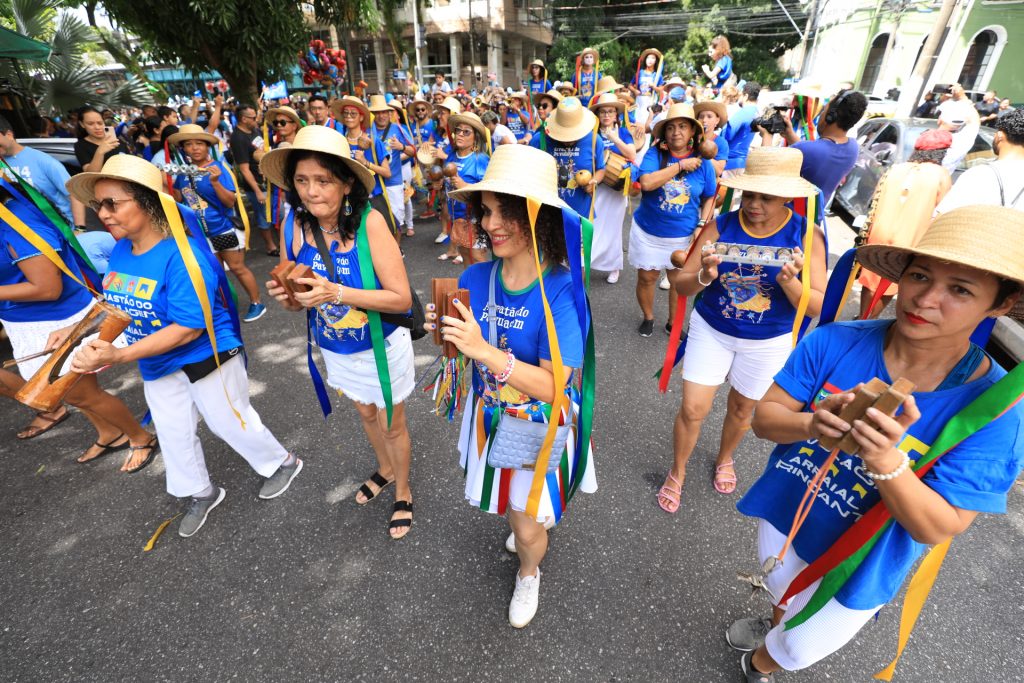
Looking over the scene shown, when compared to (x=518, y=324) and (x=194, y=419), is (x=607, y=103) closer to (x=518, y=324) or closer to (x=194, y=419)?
(x=518, y=324)

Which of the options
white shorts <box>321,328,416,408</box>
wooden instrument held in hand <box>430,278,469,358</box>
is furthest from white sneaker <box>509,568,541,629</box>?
wooden instrument held in hand <box>430,278,469,358</box>

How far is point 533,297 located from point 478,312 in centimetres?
27

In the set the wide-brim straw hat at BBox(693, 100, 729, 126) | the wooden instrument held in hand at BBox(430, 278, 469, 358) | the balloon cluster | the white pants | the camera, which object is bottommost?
the white pants

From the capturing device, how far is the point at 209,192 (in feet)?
14.7

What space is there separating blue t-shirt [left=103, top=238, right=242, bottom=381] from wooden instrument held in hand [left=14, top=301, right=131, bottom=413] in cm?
22

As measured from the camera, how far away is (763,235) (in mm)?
2393

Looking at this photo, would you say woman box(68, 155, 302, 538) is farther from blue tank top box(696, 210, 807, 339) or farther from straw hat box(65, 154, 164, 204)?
blue tank top box(696, 210, 807, 339)

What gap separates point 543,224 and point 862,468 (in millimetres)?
1232

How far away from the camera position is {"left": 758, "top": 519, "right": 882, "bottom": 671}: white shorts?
1506 mm

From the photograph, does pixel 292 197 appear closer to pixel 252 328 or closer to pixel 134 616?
pixel 134 616

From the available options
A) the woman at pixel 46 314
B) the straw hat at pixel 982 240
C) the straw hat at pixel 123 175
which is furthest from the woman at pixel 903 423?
the woman at pixel 46 314

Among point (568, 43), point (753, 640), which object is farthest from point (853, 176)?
point (568, 43)

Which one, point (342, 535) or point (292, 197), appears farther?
point (342, 535)

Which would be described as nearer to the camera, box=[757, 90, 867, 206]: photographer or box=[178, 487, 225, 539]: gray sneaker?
box=[178, 487, 225, 539]: gray sneaker
